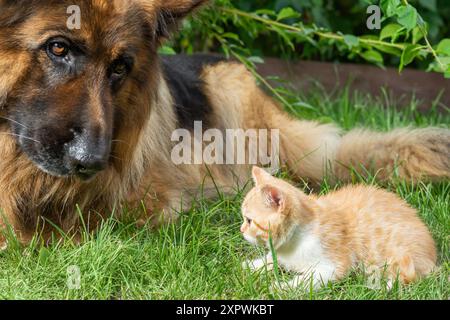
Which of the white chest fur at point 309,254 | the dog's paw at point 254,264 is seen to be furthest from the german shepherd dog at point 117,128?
the white chest fur at point 309,254

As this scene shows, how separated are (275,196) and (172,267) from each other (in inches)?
23.2

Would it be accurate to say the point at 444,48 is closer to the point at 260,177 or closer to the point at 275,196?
the point at 260,177

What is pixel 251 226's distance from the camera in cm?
360

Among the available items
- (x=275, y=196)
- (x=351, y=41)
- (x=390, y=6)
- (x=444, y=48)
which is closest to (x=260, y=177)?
(x=275, y=196)

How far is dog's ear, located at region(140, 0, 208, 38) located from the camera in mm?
4125

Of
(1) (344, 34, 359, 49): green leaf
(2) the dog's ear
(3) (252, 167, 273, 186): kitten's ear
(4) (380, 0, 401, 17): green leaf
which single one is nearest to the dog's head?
(2) the dog's ear

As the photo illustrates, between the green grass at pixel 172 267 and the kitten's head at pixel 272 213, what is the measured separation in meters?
0.18

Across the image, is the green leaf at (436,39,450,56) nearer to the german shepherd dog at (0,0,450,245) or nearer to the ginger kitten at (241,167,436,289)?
the german shepherd dog at (0,0,450,245)

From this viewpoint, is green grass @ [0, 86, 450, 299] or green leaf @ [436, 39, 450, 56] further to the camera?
green leaf @ [436, 39, 450, 56]

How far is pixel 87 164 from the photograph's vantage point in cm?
368

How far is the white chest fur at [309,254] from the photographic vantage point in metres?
3.55

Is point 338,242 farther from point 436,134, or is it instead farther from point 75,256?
point 436,134
